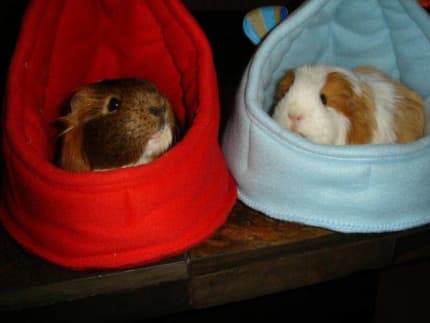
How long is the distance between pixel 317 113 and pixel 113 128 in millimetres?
416

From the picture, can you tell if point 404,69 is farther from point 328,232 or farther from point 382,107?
point 328,232

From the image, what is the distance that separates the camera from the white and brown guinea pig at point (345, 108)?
3.01ft

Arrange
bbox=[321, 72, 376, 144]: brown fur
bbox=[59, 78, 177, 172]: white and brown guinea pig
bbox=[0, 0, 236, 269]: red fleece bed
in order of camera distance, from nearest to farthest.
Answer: bbox=[0, 0, 236, 269]: red fleece bed < bbox=[59, 78, 177, 172]: white and brown guinea pig < bbox=[321, 72, 376, 144]: brown fur

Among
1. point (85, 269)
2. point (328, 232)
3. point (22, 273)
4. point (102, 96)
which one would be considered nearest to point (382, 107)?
point (328, 232)

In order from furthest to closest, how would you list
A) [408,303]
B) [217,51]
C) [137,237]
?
[217,51] < [408,303] < [137,237]

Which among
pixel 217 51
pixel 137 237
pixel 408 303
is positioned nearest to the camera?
pixel 137 237

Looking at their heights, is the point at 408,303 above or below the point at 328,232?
below

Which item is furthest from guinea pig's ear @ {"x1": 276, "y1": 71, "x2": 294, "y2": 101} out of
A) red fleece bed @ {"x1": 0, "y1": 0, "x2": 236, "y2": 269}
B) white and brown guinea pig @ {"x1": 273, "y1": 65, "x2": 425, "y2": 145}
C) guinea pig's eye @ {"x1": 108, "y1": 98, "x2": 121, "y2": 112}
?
guinea pig's eye @ {"x1": 108, "y1": 98, "x2": 121, "y2": 112}

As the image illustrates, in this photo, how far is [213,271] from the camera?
2.73 ft

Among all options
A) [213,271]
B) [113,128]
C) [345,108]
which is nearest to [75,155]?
[113,128]

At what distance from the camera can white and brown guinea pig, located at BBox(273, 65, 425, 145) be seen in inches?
36.1

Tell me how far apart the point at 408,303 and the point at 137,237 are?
100 cm

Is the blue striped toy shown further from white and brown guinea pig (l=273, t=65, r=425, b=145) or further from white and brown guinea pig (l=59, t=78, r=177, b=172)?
white and brown guinea pig (l=59, t=78, r=177, b=172)

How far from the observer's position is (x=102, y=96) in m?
0.87
